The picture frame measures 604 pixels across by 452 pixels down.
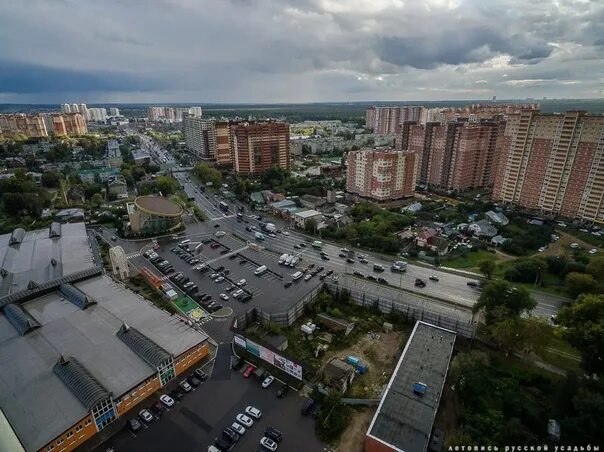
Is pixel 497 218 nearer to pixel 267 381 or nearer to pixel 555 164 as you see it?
pixel 555 164

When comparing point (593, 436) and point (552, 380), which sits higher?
point (593, 436)

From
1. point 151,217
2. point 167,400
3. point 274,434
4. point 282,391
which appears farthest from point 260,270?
point 151,217

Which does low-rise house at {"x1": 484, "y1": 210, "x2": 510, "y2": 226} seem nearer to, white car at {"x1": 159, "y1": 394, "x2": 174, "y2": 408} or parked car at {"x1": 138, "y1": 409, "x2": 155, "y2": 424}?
white car at {"x1": 159, "y1": 394, "x2": 174, "y2": 408}

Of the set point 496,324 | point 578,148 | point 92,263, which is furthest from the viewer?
point 578,148

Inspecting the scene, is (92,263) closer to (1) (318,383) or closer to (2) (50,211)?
(1) (318,383)

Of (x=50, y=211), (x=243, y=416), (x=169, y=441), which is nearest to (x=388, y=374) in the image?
(x=243, y=416)
